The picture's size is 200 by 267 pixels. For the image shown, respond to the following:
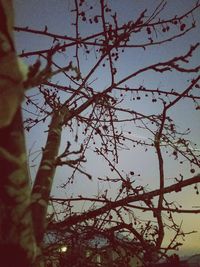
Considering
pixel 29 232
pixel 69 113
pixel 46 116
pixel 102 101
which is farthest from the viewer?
pixel 46 116

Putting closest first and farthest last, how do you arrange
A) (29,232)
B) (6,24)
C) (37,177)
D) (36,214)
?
(6,24) → (29,232) → (36,214) → (37,177)

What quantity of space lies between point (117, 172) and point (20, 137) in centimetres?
380

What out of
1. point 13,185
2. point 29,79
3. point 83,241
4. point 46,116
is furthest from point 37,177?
point 46,116

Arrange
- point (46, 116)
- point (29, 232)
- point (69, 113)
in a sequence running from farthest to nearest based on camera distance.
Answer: point (46, 116) → point (69, 113) → point (29, 232)

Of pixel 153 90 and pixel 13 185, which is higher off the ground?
pixel 153 90

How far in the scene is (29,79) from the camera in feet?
4.72

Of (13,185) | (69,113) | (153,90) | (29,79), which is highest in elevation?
(153,90)

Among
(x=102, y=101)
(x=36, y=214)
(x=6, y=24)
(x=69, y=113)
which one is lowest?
(x=36, y=214)

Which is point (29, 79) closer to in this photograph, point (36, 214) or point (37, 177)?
point (36, 214)

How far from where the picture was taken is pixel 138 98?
533 cm

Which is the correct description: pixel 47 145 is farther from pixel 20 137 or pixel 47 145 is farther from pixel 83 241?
Answer: pixel 83 241

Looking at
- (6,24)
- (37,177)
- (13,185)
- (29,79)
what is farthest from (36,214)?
(6,24)

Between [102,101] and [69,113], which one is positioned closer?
[69,113]

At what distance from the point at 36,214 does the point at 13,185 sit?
0.71m
